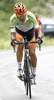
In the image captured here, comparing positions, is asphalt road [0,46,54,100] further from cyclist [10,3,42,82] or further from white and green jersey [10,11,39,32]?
white and green jersey [10,11,39,32]

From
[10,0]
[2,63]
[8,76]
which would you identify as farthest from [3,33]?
[8,76]

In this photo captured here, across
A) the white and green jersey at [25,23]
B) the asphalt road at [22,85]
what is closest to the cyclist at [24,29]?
the white and green jersey at [25,23]

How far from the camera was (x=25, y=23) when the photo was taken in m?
7.04

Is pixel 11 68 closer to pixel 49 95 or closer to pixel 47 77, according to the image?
pixel 47 77

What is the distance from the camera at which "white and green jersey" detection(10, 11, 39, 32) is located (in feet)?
22.7

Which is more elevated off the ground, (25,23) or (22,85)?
(25,23)

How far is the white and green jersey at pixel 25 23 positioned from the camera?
273 inches

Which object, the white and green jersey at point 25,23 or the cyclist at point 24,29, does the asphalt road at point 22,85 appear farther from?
the white and green jersey at point 25,23

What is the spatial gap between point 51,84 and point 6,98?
1.69 m

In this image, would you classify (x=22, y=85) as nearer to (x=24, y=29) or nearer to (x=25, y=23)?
(x=24, y=29)

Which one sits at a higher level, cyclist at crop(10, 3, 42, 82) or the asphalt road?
cyclist at crop(10, 3, 42, 82)

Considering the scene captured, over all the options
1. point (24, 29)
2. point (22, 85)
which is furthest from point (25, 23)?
point (22, 85)

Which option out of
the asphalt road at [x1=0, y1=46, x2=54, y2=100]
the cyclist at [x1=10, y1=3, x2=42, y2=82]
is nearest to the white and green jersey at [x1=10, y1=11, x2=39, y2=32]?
the cyclist at [x1=10, y1=3, x2=42, y2=82]

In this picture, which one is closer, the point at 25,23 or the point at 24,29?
the point at 25,23
